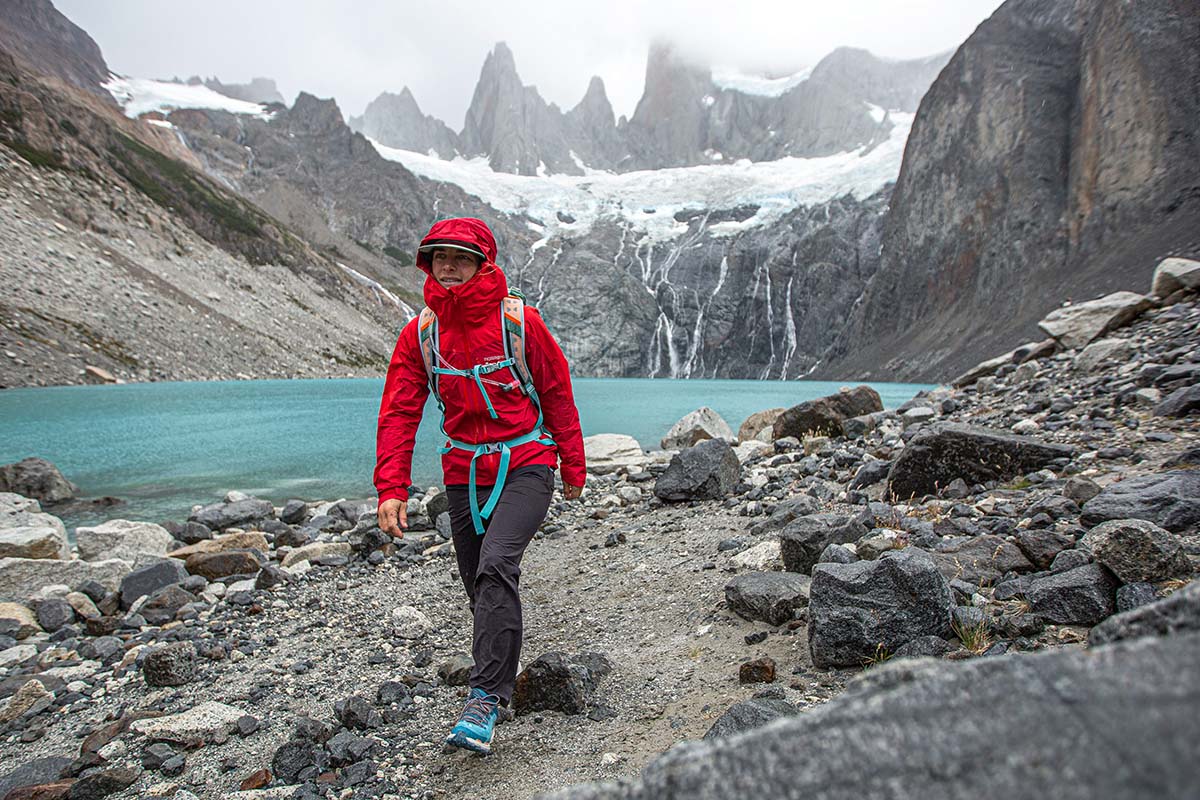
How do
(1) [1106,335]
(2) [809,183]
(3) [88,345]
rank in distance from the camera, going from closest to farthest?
1. (1) [1106,335]
2. (3) [88,345]
3. (2) [809,183]

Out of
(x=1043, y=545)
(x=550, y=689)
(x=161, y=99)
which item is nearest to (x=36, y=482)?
(x=550, y=689)

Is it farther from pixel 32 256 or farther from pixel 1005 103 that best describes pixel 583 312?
pixel 32 256

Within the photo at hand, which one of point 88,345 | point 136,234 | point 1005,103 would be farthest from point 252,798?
point 1005,103

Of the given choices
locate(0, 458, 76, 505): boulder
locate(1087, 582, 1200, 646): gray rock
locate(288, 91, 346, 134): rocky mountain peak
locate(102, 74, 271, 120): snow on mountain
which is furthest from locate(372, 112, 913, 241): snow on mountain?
locate(1087, 582, 1200, 646): gray rock

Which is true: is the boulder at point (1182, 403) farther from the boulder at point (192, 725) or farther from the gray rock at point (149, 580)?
the gray rock at point (149, 580)

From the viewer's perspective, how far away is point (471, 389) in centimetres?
344

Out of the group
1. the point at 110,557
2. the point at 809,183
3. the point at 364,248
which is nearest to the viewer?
the point at 110,557

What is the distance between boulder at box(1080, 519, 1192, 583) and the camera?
294 centimetres

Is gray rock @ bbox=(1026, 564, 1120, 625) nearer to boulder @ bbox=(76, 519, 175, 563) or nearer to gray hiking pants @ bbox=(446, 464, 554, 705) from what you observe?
gray hiking pants @ bbox=(446, 464, 554, 705)

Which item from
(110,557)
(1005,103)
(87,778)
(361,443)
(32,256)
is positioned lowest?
(361,443)

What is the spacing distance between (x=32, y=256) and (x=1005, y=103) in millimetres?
90361

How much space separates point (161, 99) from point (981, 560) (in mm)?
199684

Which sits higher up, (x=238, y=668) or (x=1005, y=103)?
(x=1005, y=103)

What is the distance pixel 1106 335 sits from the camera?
35.3 feet
